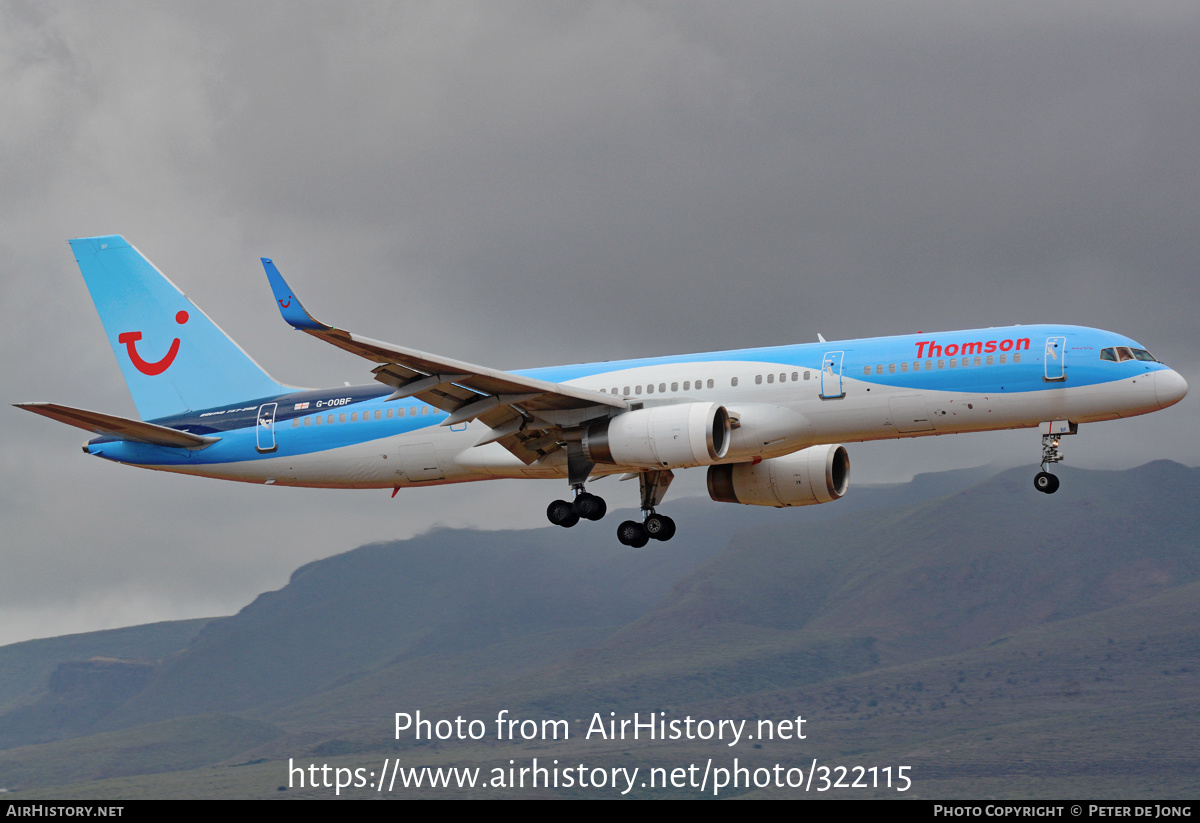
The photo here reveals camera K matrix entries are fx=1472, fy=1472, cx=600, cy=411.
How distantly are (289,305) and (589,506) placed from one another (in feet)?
47.4

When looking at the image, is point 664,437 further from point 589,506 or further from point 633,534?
point 633,534

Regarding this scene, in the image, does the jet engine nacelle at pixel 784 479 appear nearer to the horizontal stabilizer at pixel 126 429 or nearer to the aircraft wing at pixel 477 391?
the aircraft wing at pixel 477 391

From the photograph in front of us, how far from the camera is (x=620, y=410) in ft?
161

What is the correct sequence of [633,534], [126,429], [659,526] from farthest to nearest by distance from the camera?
[126,429] < [633,534] < [659,526]

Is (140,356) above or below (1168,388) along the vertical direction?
above

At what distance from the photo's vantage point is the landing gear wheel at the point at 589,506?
51.2 m

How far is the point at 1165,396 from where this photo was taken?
45.2 metres

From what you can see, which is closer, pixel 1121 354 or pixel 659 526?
pixel 1121 354

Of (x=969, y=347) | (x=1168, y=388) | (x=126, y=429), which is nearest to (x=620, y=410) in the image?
(x=969, y=347)

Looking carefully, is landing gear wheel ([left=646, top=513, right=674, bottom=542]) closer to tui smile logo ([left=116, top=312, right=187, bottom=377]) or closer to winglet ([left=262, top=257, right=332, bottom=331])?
winglet ([left=262, top=257, right=332, bottom=331])

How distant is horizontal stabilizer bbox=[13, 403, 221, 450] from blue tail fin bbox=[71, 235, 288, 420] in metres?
2.32

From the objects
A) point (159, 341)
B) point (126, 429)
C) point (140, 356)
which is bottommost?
point (126, 429)

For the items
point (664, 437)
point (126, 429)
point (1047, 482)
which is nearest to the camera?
point (1047, 482)

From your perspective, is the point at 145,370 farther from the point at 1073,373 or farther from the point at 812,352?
the point at 1073,373
